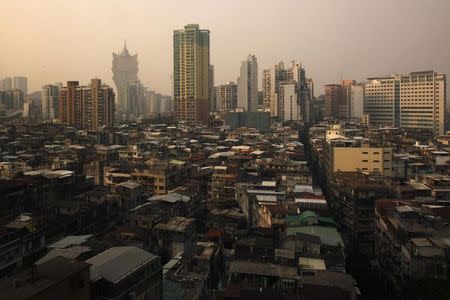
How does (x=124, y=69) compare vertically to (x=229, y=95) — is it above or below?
above

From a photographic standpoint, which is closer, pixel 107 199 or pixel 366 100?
pixel 107 199

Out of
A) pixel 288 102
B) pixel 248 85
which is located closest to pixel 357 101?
pixel 288 102

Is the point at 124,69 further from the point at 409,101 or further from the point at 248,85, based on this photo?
the point at 409,101

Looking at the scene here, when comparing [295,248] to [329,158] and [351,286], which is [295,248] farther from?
[329,158]

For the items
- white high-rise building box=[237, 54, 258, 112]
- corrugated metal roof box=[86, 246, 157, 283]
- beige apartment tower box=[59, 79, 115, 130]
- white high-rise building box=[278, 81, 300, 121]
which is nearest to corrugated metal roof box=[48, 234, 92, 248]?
corrugated metal roof box=[86, 246, 157, 283]

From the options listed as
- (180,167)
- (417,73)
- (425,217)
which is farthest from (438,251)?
(417,73)

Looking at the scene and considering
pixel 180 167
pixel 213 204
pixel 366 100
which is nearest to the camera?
pixel 213 204
